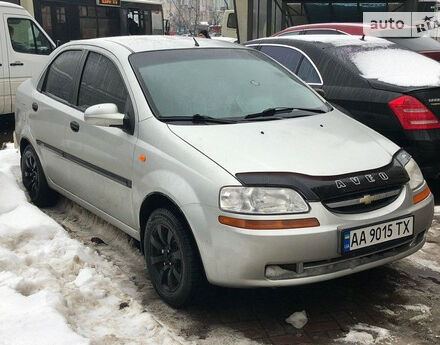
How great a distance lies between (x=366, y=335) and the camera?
3059 millimetres

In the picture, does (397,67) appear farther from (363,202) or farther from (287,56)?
(363,202)

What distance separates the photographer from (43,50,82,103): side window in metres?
4.64

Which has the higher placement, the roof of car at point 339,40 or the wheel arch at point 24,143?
the roof of car at point 339,40

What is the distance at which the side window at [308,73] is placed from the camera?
Answer: 5719 millimetres

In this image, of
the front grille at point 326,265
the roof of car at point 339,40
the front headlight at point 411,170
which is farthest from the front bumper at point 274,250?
the roof of car at point 339,40

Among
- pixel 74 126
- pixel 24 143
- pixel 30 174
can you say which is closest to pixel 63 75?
pixel 74 126

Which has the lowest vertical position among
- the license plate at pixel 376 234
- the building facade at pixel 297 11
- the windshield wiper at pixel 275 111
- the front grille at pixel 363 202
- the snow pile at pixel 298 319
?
the snow pile at pixel 298 319

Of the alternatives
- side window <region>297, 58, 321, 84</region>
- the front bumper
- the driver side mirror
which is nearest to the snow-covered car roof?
side window <region>297, 58, 321, 84</region>

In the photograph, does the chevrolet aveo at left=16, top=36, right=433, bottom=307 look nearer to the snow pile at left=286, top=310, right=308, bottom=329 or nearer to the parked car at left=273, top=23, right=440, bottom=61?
the snow pile at left=286, top=310, right=308, bottom=329

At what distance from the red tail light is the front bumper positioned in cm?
198

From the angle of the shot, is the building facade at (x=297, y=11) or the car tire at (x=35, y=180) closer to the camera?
the car tire at (x=35, y=180)

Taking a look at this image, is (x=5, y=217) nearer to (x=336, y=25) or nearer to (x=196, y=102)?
(x=196, y=102)

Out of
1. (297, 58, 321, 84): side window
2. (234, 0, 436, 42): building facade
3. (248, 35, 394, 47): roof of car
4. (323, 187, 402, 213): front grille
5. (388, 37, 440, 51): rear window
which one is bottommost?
(323, 187, 402, 213): front grille

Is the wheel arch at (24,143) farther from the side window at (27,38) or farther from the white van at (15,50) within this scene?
the side window at (27,38)
